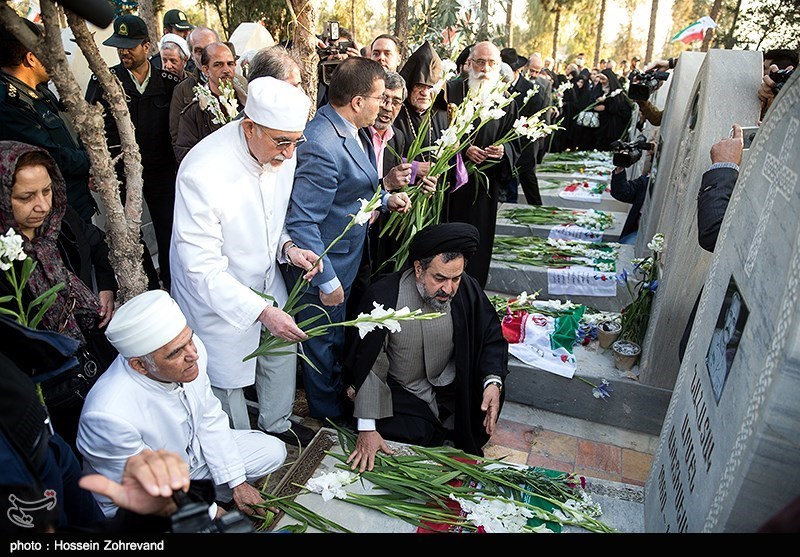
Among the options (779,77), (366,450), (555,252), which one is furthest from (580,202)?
(366,450)

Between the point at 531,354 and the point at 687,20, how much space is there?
35007mm

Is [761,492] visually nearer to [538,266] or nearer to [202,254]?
[202,254]

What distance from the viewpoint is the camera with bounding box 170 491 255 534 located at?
116cm

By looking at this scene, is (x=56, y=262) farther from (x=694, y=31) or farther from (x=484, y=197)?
(x=694, y=31)

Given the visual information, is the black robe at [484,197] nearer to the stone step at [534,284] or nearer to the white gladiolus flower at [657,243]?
the stone step at [534,284]

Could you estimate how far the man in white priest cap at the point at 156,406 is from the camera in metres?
2.07

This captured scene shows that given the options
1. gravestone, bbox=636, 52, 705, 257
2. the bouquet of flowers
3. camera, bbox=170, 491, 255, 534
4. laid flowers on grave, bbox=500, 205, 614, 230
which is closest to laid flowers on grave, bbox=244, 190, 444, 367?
the bouquet of flowers

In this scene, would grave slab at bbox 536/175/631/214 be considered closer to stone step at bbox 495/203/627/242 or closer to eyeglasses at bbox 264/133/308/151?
stone step at bbox 495/203/627/242

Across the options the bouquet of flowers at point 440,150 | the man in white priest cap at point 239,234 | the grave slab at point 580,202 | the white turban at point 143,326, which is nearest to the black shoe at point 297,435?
the man in white priest cap at point 239,234

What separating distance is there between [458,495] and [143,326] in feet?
4.88

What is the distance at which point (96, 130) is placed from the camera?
2348 millimetres

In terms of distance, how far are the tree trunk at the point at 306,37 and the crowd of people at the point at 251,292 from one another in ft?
0.64

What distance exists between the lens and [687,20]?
3181 centimetres

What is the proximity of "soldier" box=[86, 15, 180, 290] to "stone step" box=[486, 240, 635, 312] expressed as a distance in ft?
9.69
